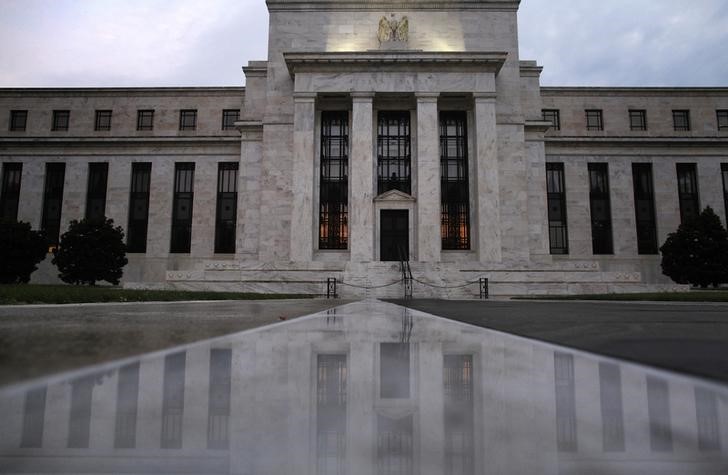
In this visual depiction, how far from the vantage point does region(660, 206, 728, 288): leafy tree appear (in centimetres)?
2500

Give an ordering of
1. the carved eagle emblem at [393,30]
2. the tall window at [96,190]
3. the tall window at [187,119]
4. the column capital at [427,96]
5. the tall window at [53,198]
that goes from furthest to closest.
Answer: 1. the tall window at [187,119]
2. the tall window at [96,190]
3. the tall window at [53,198]
4. the carved eagle emblem at [393,30]
5. the column capital at [427,96]

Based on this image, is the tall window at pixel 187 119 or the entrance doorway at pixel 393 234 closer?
the entrance doorway at pixel 393 234

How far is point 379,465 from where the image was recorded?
0.56m

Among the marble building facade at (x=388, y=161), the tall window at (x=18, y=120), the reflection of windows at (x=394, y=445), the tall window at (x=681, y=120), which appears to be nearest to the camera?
the reflection of windows at (x=394, y=445)

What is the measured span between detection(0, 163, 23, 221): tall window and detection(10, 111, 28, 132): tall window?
10.2ft

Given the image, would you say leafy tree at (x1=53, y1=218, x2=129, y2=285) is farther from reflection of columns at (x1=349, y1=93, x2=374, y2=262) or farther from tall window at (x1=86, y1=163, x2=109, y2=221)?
reflection of columns at (x1=349, y1=93, x2=374, y2=262)

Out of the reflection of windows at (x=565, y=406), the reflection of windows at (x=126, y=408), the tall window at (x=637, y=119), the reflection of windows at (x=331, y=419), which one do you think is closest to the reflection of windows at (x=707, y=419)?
the reflection of windows at (x=565, y=406)

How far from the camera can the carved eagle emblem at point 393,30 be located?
93.4ft

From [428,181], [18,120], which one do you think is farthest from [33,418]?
[18,120]

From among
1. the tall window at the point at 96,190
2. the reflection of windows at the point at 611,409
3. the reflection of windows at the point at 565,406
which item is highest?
the tall window at the point at 96,190

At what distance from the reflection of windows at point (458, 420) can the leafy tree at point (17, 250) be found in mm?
27597

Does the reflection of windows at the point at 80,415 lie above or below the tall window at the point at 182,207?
below

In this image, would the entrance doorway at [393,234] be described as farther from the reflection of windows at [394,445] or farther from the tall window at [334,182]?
the reflection of windows at [394,445]

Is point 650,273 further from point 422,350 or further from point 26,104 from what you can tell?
point 26,104
